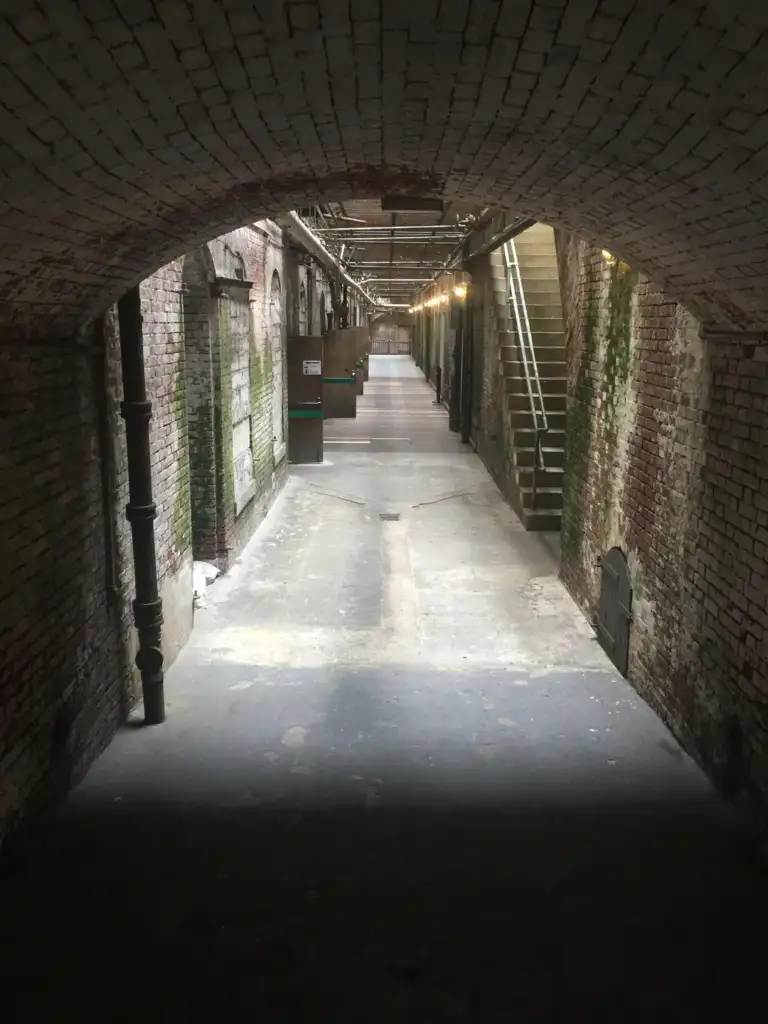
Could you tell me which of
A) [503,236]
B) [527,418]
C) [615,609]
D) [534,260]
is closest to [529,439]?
[527,418]

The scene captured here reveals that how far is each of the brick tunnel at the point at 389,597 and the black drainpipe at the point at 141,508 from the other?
0.10ft

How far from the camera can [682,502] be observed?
506 centimetres

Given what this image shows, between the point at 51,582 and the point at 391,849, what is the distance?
209 centimetres

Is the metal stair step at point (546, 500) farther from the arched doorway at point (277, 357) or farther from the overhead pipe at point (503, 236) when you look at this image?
the arched doorway at point (277, 357)

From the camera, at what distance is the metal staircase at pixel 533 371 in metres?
10.2

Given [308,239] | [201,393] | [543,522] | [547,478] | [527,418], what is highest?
[308,239]

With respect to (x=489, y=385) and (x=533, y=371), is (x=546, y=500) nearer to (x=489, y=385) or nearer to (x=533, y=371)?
(x=533, y=371)

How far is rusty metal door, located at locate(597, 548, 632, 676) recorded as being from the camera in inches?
236

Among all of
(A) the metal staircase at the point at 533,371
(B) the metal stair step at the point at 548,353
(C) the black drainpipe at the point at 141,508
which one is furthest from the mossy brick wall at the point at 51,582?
(B) the metal stair step at the point at 548,353

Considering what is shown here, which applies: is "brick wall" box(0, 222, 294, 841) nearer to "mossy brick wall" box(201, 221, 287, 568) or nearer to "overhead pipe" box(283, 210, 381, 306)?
"mossy brick wall" box(201, 221, 287, 568)

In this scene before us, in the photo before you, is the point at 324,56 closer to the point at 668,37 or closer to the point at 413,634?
the point at 668,37

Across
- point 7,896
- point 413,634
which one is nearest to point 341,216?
point 413,634

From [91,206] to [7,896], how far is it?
2.87 m

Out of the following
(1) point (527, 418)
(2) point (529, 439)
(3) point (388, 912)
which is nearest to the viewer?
(3) point (388, 912)
